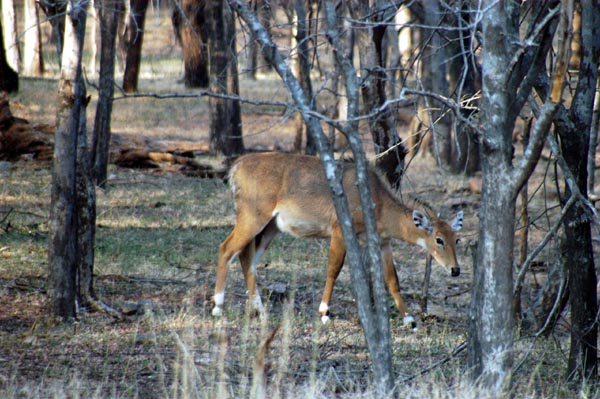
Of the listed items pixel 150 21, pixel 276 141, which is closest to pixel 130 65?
pixel 276 141

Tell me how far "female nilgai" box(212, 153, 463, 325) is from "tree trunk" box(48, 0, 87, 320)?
218 cm

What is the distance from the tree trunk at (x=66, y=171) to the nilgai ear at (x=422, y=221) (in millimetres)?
4231

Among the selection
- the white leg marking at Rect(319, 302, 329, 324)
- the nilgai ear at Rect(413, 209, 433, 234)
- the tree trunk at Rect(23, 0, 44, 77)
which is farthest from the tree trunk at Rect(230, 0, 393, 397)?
the tree trunk at Rect(23, 0, 44, 77)

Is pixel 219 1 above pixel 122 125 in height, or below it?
above

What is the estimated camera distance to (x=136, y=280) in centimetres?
1053

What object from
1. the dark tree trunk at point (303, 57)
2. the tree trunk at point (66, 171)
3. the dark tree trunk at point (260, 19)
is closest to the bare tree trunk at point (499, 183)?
the dark tree trunk at point (303, 57)

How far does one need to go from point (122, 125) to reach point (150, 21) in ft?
106

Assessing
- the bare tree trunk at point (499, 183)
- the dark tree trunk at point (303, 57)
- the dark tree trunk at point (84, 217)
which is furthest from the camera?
the dark tree trunk at point (84, 217)

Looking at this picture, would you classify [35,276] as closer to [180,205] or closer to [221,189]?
[180,205]

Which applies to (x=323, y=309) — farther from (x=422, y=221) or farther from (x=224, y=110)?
(x=224, y=110)

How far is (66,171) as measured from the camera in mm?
8148

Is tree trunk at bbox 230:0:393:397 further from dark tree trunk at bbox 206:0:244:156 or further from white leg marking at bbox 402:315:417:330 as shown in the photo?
dark tree trunk at bbox 206:0:244:156

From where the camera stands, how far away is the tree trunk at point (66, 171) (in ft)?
26.6

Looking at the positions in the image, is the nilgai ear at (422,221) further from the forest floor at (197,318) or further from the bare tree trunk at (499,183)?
the bare tree trunk at (499,183)
